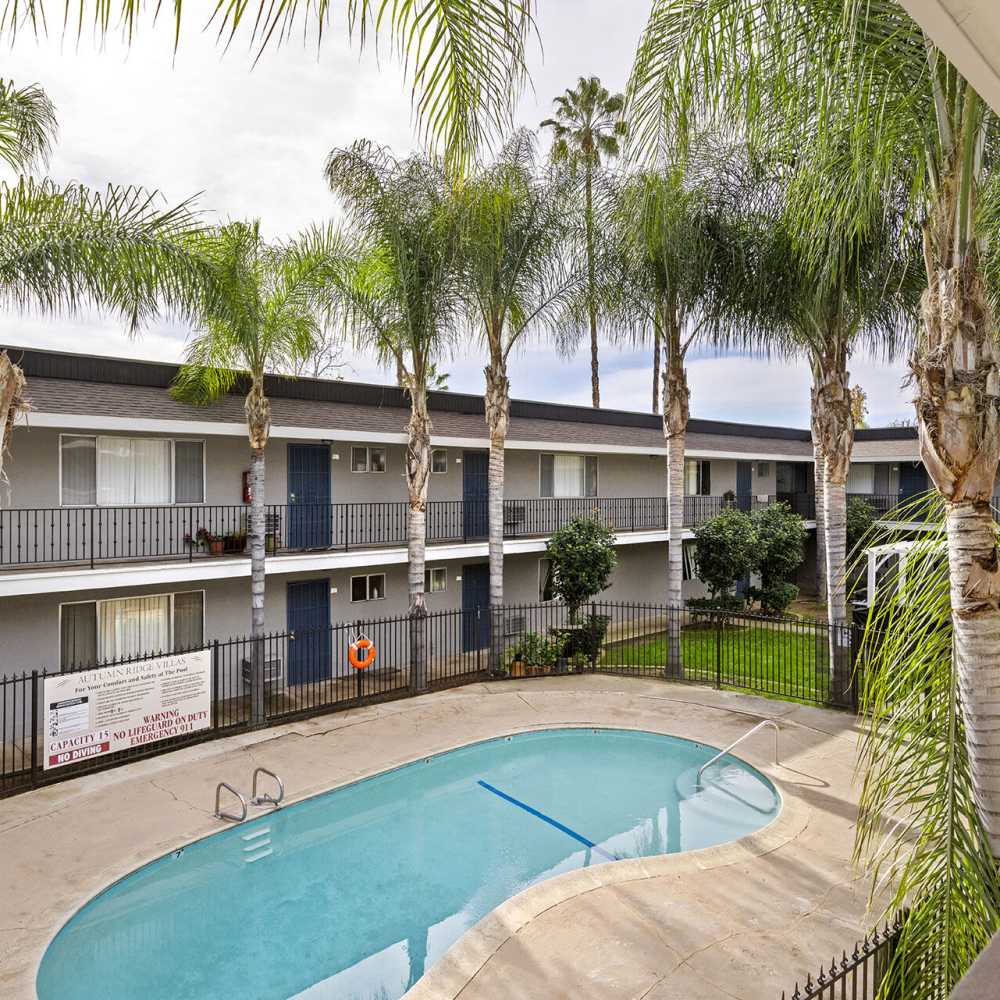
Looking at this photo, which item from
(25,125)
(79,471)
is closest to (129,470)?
(79,471)

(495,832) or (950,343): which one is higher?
(950,343)

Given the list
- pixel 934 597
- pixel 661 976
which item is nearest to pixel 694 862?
pixel 661 976

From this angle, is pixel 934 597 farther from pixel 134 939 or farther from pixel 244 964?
pixel 134 939

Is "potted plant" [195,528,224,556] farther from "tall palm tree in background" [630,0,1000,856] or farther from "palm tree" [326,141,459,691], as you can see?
"tall palm tree in background" [630,0,1000,856]

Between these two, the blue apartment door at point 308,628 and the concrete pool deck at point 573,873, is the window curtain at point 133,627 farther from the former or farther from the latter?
the concrete pool deck at point 573,873

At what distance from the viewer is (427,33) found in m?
2.81

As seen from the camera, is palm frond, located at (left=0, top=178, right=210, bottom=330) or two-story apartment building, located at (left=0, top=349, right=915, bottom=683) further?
two-story apartment building, located at (left=0, top=349, right=915, bottom=683)

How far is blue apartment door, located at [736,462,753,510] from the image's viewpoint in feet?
96.4

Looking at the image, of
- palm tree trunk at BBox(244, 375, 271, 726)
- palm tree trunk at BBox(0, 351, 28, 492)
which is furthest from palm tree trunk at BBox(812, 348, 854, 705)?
palm tree trunk at BBox(0, 351, 28, 492)

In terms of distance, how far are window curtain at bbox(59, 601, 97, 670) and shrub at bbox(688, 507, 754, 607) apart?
16348 millimetres

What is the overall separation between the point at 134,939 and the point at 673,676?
12.0m

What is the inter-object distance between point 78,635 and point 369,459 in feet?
25.7

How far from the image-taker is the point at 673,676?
16750mm

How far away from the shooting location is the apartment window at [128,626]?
14242mm
